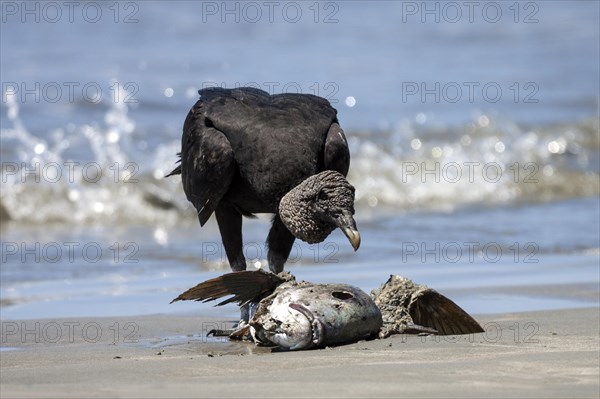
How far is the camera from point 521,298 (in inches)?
263

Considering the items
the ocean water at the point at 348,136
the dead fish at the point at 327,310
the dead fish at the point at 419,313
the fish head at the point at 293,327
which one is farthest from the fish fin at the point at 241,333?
the ocean water at the point at 348,136

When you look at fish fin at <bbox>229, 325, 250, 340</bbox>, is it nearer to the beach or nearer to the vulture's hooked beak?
the beach

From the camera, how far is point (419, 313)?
5504mm

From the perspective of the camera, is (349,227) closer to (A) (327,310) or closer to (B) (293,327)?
(A) (327,310)

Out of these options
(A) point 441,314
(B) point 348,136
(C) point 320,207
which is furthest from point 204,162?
(B) point 348,136

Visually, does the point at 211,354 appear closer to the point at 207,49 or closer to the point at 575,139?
the point at 575,139

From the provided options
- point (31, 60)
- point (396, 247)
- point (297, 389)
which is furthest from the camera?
point (31, 60)

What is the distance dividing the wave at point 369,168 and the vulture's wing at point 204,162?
13.8 feet

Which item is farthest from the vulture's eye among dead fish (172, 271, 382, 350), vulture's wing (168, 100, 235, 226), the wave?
the wave

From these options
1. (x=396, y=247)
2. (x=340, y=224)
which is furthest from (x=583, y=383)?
(x=396, y=247)

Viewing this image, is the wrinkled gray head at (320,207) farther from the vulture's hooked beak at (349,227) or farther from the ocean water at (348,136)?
the ocean water at (348,136)

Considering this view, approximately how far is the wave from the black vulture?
13.9 ft

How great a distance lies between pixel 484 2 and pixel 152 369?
20.0 m

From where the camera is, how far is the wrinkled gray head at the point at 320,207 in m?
5.17
